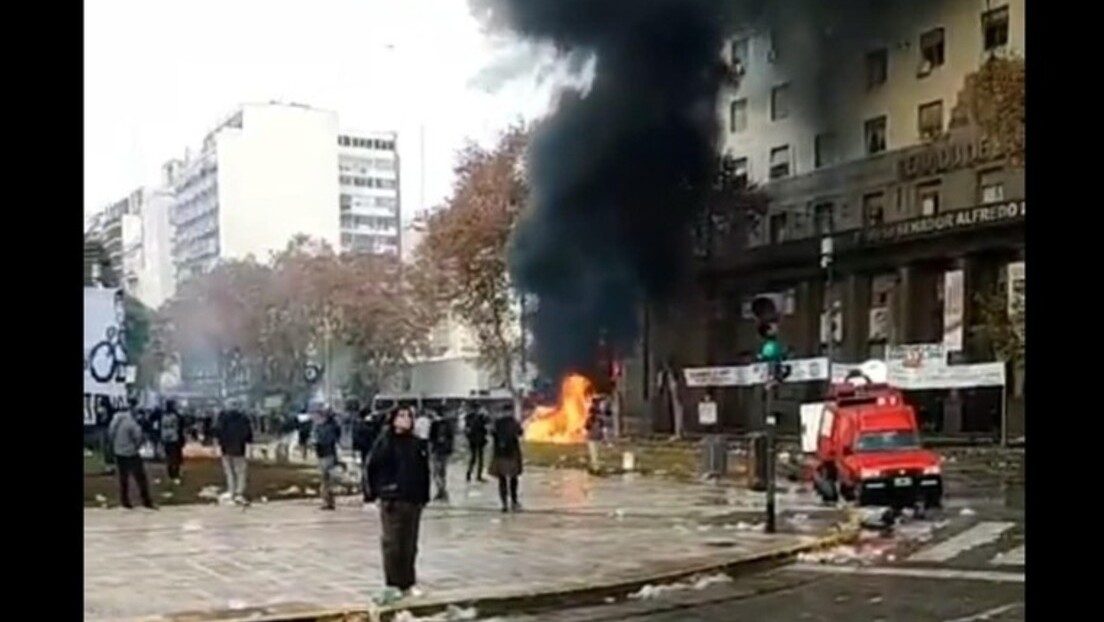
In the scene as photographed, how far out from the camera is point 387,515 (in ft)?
11.0

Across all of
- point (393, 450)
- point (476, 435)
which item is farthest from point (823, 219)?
point (393, 450)

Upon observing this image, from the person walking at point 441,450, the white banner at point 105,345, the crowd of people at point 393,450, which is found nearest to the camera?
the white banner at point 105,345

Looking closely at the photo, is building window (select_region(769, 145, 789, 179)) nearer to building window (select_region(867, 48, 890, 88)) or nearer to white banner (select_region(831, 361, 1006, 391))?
building window (select_region(867, 48, 890, 88))

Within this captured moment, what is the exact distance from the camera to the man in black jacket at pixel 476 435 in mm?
3420

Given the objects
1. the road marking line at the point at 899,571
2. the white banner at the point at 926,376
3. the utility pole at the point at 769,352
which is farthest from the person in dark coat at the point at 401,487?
the white banner at the point at 926,376

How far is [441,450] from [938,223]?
1502mm

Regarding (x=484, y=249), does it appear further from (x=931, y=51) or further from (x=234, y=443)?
(x=931, y=51)

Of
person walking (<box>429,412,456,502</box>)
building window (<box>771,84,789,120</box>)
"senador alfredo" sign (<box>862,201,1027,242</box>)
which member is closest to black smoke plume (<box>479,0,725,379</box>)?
building window (<box>771,84,789,120</box>)

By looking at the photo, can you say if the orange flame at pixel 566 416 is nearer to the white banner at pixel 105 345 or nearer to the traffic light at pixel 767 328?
the traffic light at pixel 767 328

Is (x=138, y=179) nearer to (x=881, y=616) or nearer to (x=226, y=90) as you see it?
(x=226, y=90)

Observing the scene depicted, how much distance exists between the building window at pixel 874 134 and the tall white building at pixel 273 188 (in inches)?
52.1

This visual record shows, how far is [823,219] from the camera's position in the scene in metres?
3.59

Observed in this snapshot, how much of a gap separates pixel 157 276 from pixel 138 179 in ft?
0.91

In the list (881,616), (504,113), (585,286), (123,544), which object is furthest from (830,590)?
(123,544)
